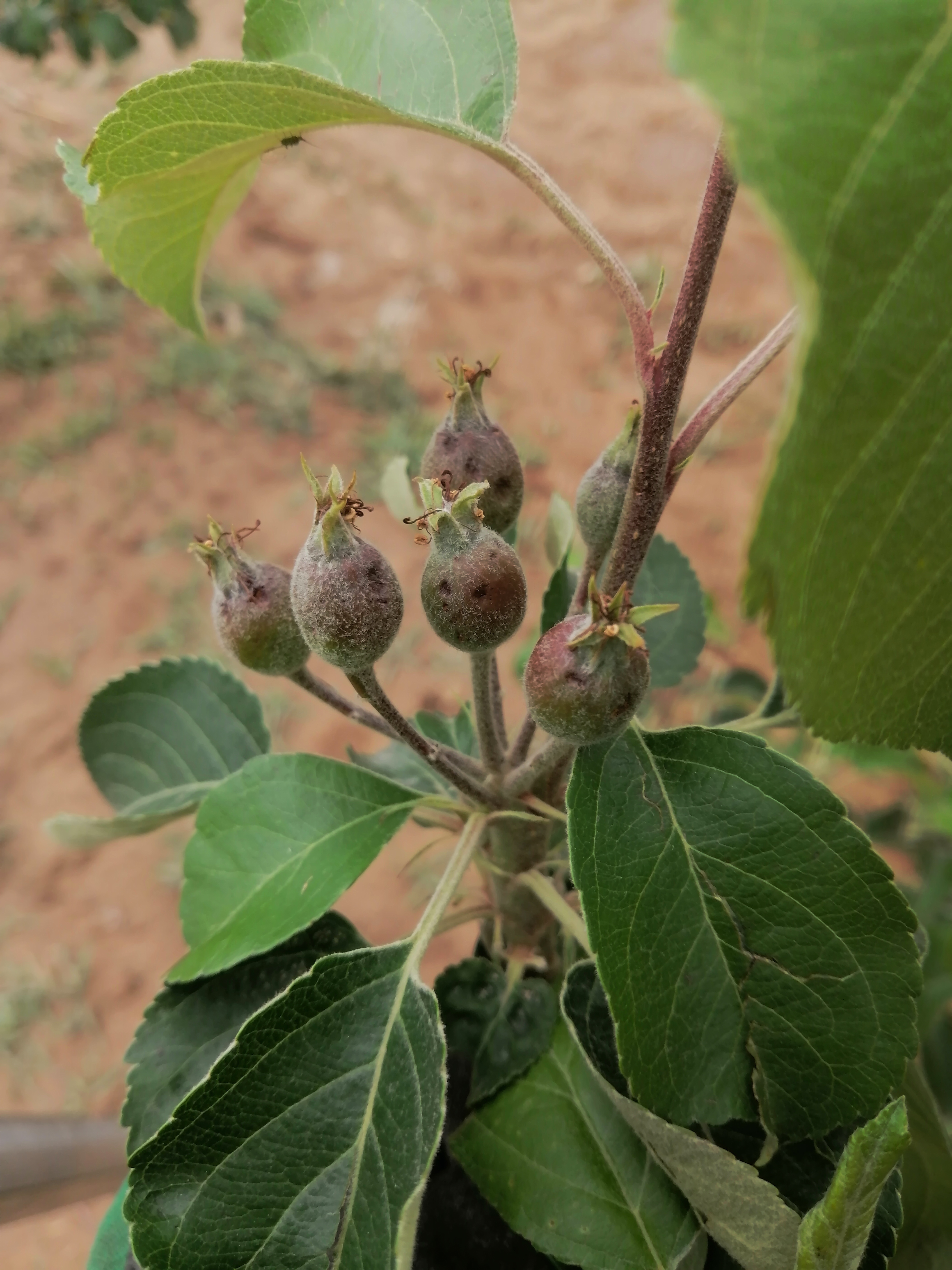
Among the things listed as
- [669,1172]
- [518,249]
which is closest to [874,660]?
[669,1172]

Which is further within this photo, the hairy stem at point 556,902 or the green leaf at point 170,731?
Result: the green leaf at point 170,731

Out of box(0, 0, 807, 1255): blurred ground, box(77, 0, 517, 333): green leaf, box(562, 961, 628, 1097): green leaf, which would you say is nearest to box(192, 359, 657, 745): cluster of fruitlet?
box(77, 0, 517, 333): green leaf

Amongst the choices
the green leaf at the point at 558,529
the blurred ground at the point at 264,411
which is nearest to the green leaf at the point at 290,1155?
the green leaf at the point at 558,529

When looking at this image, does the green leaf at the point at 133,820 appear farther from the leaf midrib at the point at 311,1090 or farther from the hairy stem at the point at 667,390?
the hairy stem at the point at 667,390

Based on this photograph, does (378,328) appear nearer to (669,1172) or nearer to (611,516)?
(611,516)

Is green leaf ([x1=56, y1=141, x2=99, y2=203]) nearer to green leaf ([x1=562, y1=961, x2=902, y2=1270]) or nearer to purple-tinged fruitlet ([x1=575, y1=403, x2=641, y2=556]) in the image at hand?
purple-tinged fruitlet ([x1=575, y1=403, x2=641, y2=556])

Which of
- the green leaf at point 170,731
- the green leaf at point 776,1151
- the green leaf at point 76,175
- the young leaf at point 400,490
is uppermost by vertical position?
the green leaf at point 76,175
